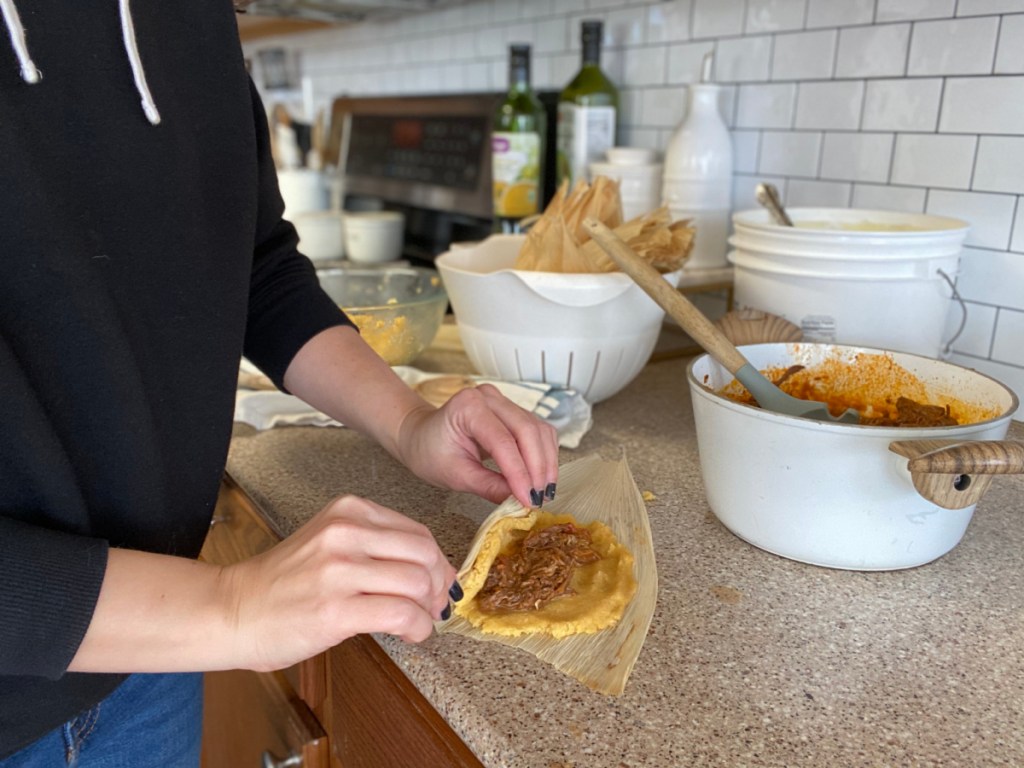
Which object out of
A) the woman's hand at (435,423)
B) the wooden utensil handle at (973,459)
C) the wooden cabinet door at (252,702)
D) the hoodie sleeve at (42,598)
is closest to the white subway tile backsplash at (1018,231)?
the wooden utensil handle at (973,459)

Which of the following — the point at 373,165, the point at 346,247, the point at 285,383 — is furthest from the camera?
the point at 373,165

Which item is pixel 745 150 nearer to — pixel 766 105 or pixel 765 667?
pixel 766 105

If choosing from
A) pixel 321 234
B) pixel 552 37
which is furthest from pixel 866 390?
pixel 321 234

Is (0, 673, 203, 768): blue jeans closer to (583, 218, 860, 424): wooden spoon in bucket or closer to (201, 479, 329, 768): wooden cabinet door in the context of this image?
(201, 479, 329, 768): wooden cabinet door

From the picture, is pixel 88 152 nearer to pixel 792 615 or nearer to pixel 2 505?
pixel 2 505

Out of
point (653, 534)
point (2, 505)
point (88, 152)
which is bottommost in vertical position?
point (653, 534)

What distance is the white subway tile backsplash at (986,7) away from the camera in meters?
0.91

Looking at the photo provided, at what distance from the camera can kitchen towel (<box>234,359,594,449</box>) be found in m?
0.89

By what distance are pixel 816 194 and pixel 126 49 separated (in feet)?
3.10

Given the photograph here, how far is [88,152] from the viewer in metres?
0.54

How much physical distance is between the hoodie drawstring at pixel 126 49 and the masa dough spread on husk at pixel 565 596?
1.26 ft

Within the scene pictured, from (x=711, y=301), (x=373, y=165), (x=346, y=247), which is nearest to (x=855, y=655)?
(x=711, y=301)

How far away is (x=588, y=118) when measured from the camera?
1421 mm

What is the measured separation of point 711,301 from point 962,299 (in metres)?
0.41
